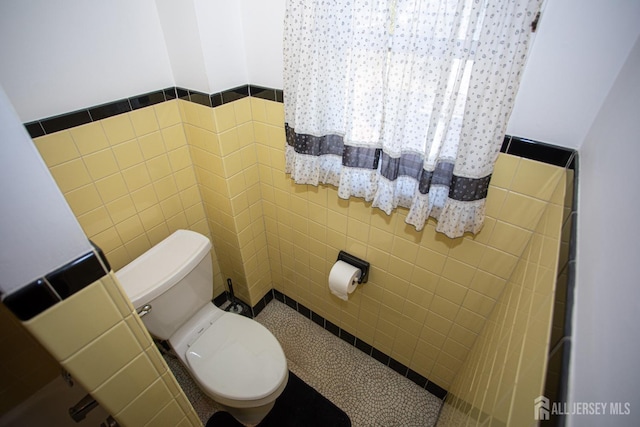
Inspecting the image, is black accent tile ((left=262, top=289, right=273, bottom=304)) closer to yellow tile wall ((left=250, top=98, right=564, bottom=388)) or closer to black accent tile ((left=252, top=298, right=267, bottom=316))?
black accent tile ((left=252, top=298, right=267, bottom=316))

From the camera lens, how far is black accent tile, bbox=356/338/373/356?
1717 millimetres

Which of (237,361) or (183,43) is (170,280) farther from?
(183,43)

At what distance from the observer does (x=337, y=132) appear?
3.67ft

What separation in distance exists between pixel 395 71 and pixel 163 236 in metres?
1.33

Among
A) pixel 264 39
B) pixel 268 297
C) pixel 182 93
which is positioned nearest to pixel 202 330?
pixel 268 297

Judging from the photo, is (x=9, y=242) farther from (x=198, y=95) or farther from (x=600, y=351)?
(x=198, y=95)

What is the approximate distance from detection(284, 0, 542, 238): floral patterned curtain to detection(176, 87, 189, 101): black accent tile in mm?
477

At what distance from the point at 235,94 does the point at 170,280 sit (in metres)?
0.86

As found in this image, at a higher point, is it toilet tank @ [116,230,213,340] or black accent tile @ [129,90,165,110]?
black accent tile @ [129,90,165,110]

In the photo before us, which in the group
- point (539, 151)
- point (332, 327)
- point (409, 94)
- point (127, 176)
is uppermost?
point (409, 94)

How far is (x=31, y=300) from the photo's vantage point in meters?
0.48

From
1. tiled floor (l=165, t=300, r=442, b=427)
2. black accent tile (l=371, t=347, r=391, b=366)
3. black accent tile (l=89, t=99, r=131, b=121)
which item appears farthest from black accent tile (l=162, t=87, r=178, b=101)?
black accent tile (l=371, t=347, r=391, b=366)

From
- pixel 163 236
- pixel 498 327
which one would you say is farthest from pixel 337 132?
pixel 163 236

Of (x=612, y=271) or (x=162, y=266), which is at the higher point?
(x=612, y=271)
